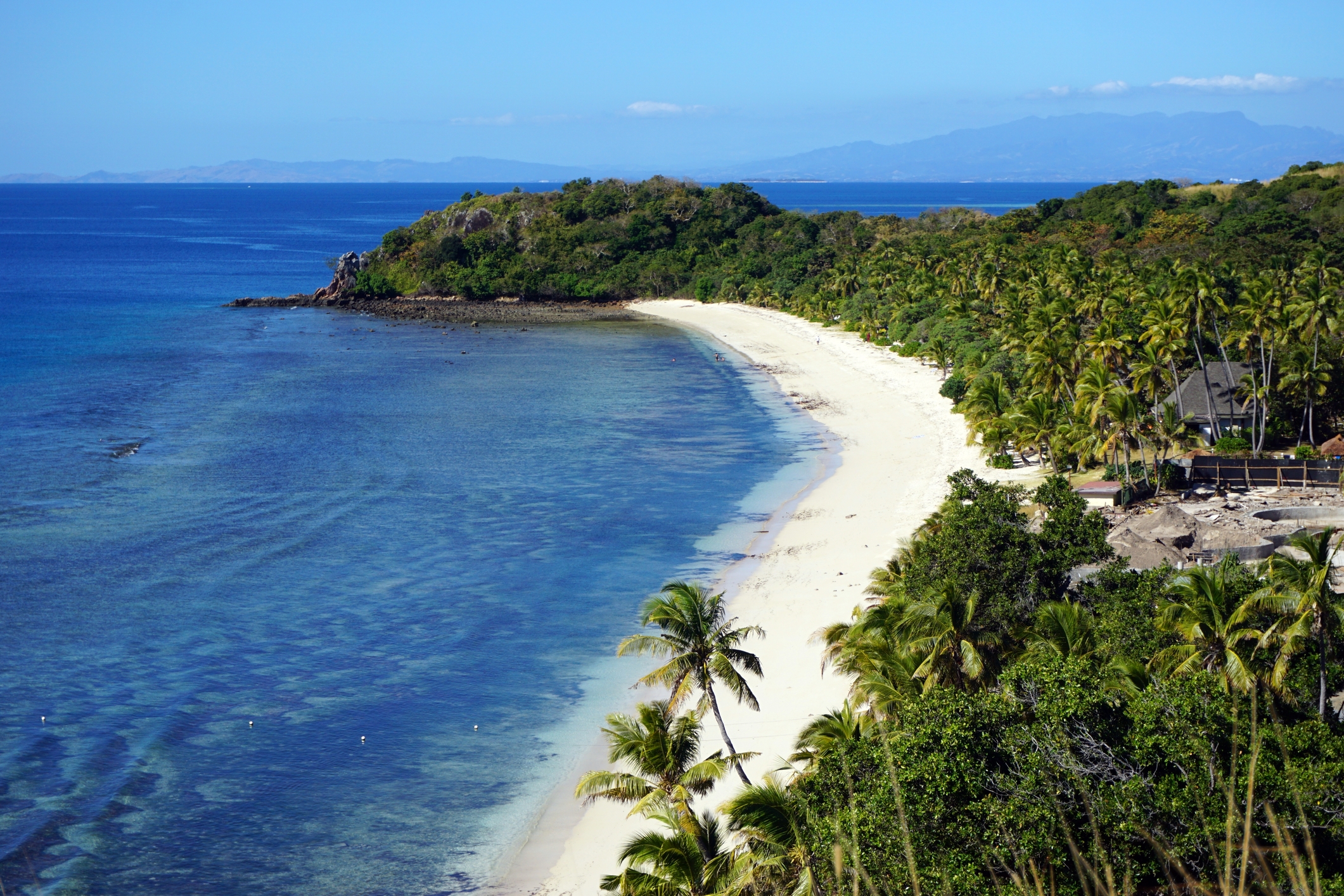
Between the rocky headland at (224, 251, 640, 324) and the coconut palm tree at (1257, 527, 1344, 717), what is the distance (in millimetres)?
89757

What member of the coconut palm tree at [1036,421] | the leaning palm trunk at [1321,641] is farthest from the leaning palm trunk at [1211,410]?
the leaning palm trunk at [1321,641]

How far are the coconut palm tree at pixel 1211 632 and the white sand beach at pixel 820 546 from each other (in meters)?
7.66

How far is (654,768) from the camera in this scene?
17.4 metres

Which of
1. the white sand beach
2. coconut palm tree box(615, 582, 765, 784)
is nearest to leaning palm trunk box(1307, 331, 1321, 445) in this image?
the white sand beach

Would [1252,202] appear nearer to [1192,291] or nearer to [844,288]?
[844,288]

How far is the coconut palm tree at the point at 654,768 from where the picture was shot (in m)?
16.8

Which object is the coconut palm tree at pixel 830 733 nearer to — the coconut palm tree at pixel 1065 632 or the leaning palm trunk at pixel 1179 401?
the coconut palm tree at pixel 1065 632

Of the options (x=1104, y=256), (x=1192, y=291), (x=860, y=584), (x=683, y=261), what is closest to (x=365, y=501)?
(x=860, y=584)

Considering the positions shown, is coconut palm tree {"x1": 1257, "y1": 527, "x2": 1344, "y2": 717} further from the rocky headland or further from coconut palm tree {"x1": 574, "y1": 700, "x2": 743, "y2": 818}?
the rocky headland

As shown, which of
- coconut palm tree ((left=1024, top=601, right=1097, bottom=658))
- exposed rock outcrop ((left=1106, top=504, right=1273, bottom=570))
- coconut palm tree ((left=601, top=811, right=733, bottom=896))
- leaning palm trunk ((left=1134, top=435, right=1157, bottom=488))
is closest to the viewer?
coconut palm tree ((left=601, top=811, right=733, bottom=896))

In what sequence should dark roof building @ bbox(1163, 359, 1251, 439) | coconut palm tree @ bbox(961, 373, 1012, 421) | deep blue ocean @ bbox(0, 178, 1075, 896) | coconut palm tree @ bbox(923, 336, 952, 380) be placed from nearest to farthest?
1. deep blue ocean @ bbox(0, 178, 1075, 896)
2. dark roof building @ bbox(1163, 359, 1251, 439)
3. coconut palm tree @ bbox(961, 373, 1012, 421)
4. coconut palm tree @ bbox(923, 336, 952, 380)

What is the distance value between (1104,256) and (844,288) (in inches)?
1013

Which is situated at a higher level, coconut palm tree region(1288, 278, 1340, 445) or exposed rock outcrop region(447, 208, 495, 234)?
exposed rock outcrop region(447, 208, 495, 234)

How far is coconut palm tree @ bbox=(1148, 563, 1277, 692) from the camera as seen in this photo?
701 inches
